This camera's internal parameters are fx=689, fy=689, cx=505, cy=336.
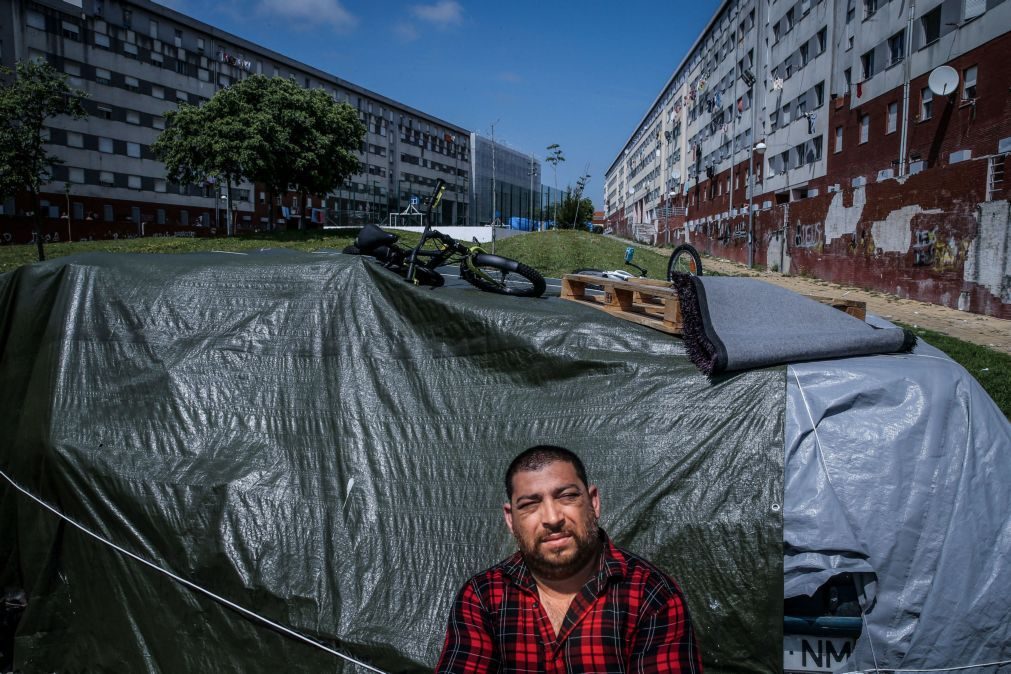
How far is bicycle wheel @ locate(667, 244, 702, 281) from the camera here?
5.15 m

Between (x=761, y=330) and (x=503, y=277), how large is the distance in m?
1.76

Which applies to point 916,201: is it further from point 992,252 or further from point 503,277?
point 503,277

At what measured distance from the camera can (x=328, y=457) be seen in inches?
126

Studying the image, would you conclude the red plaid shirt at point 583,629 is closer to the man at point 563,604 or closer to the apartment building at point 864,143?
the man at point 563,604

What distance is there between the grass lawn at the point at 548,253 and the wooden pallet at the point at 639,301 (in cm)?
533

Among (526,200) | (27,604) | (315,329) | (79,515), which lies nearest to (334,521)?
(315,329)

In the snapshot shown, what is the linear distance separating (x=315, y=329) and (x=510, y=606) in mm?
1991

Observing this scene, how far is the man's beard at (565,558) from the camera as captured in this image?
1898 mm

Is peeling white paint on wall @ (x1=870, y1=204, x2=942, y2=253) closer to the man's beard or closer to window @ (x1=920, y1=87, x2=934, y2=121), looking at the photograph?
window @ (x1=920, y1=87, x2=934, y2=121)

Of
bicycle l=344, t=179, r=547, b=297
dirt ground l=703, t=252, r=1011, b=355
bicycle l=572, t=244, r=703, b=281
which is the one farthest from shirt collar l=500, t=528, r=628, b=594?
dirt ground l=703, t=252, r=1011, b=355

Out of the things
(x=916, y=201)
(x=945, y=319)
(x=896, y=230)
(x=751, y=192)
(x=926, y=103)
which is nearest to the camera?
(x=945, y=319)

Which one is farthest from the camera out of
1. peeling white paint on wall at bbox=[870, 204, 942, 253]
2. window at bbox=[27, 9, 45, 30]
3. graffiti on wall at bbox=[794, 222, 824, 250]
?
window at bbox=[27, 9, 45, 30]

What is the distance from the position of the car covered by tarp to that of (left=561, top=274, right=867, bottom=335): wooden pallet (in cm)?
11

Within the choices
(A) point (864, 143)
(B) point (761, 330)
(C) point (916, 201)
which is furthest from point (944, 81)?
(B) point (761, 330)
